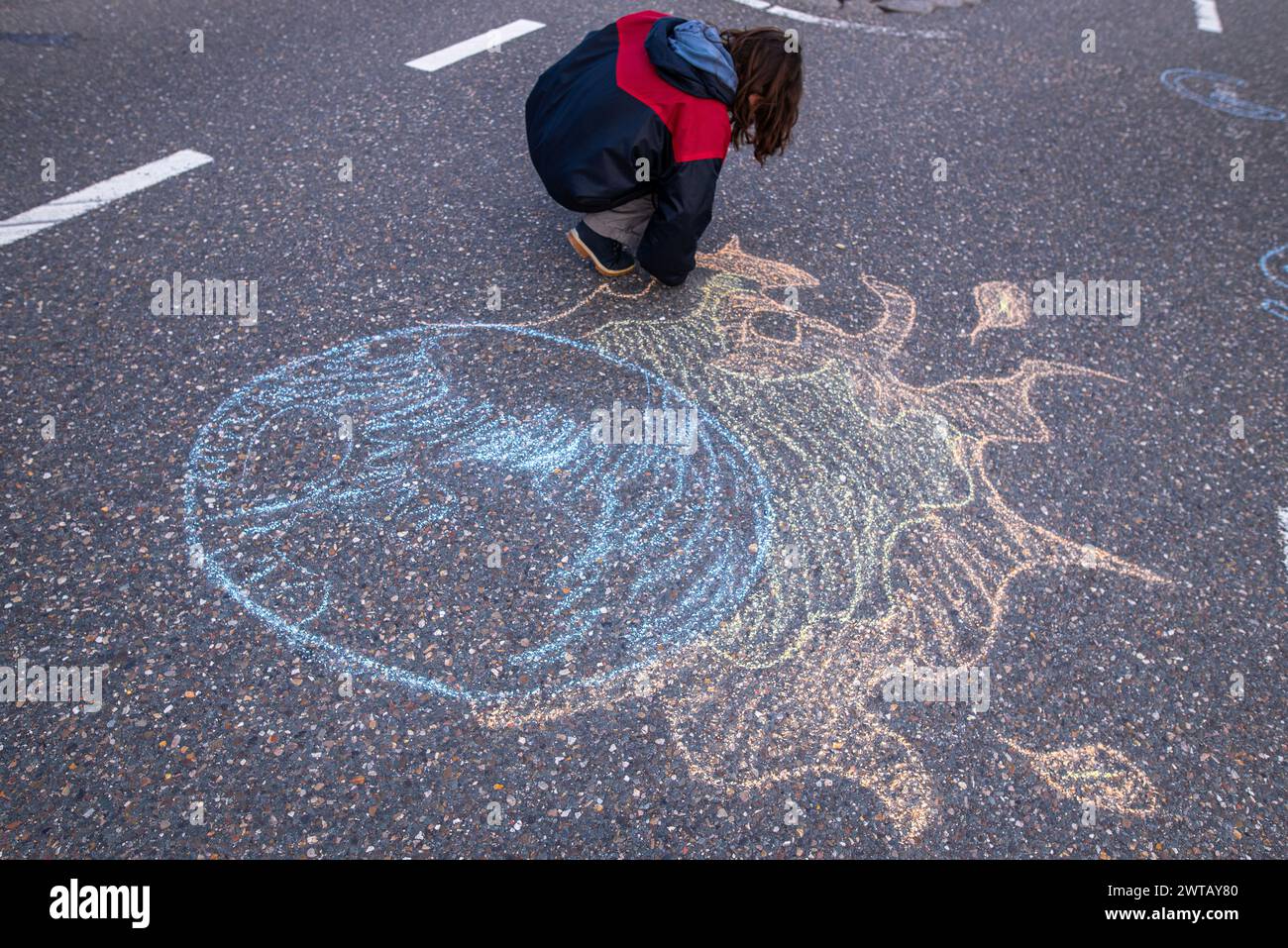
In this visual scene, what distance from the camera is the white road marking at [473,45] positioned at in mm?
4695

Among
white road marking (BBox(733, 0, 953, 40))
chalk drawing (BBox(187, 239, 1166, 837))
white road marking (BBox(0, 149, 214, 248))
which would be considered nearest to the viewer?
chalk drawing (BBox(187, 239, 1166, 837))

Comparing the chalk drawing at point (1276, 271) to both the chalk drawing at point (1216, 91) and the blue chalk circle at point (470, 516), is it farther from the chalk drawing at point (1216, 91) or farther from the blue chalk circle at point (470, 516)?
the blue chalk circle at point (470, 516)

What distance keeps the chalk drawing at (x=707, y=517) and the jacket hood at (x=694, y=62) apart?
0.74 meters

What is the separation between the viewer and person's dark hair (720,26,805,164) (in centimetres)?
294

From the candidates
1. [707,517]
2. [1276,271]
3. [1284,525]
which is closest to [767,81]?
[707,517]

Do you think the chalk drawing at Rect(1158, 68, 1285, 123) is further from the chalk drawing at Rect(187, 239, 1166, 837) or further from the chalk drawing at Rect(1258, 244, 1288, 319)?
the chalk drawing at Rect(187, 239, 1166, 837)

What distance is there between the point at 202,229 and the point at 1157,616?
3.40m

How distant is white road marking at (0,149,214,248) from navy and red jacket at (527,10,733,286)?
62.2 inches

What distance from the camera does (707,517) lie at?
8.38 feet

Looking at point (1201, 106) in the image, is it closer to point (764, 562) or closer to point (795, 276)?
point (795, 276)

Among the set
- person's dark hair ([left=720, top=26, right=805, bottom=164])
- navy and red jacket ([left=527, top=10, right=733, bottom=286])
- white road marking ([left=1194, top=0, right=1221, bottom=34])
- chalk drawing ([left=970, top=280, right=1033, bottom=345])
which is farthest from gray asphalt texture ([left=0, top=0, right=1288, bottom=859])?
white road marking ([left=1194, top=0, right=1221, bottom=34])

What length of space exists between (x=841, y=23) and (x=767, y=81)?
349cm

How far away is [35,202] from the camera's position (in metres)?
3.41

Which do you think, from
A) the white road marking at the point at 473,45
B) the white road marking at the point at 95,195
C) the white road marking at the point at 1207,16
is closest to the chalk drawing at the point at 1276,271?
the white road marking at the point at 1207,16
